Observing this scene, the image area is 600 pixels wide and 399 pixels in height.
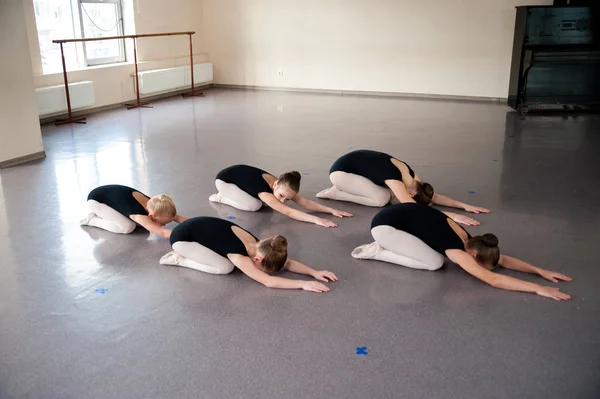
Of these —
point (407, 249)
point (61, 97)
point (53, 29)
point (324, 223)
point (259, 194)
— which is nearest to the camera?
point (407, 249)

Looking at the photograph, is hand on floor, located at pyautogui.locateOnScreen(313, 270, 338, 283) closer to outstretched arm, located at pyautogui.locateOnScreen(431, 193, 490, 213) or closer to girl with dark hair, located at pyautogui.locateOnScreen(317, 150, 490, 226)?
girl with dark hair, located at pyautogui.locateOnScreen(317, 150, 490, 226)

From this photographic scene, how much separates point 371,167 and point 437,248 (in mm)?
1230

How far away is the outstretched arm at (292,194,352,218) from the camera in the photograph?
4262 mm

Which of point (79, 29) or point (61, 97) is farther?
point (79, 29)

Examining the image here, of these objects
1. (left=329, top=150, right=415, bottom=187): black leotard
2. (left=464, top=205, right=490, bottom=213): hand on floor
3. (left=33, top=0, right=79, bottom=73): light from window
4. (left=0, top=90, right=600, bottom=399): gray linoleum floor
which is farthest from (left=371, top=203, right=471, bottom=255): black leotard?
(left=33, top=0, right=79, bottom=73): light from window

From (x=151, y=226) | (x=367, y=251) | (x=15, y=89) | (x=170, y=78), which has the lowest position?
(x=367, y=251)

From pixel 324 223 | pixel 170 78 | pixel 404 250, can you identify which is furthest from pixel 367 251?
pixel 170 78

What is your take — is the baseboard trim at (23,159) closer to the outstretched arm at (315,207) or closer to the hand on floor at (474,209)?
the outstretched arm at (315,207)

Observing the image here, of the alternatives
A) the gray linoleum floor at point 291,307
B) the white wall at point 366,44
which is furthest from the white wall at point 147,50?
the gray linoleum floor at point 291,307

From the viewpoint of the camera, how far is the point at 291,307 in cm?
297

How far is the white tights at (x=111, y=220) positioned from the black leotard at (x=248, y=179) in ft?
2.75

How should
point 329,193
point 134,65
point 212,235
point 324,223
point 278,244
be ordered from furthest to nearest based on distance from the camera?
point 134,65
point 329,193
point 324,223
point 212,235
point 278,244

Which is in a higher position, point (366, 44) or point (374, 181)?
point (366, 44)

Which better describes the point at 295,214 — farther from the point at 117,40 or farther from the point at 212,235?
the point at 117,40
